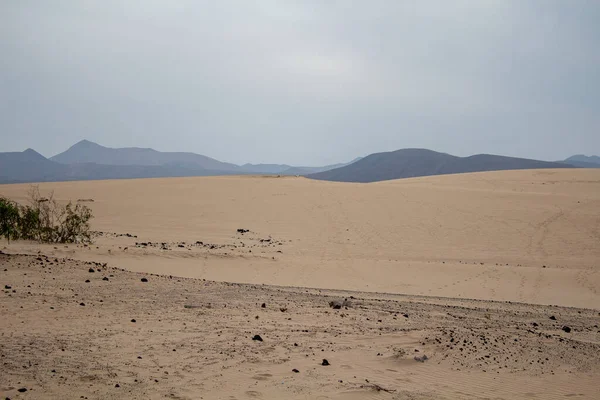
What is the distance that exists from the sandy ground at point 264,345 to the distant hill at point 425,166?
105m

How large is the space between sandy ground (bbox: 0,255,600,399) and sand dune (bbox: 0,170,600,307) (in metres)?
2.76

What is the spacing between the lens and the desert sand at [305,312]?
490 centimetres

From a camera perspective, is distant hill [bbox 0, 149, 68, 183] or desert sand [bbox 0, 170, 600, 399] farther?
distant hill [bbox 0, 149, 68, 183]

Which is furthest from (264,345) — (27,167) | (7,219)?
(27,167)

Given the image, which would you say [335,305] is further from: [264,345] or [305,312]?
[264,345]

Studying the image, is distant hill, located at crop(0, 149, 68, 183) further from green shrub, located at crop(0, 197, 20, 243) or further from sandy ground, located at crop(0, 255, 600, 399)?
sandy ground, located at crop(0, 255, 600, 399)

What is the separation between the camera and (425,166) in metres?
115

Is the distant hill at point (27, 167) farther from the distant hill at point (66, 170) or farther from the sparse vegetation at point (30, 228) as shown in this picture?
the sparse vegetation at point (30, 228)

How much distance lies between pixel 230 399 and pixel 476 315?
496cm

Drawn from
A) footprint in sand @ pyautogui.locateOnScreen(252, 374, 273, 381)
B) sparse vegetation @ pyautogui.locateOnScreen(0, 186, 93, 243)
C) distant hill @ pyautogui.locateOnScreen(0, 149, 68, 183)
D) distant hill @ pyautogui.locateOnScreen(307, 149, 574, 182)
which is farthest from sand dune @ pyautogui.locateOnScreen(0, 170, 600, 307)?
distant hill @ pyautogui.locateOnScreen(0, 149, 68, 183)

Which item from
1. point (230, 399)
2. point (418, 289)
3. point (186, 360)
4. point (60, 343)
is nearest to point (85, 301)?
point (60, 343)

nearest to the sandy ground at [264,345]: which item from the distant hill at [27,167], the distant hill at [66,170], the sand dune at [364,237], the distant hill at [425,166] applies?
the sand dune at [364,237]

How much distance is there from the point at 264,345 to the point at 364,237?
37.8ft

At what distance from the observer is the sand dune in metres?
11.4
